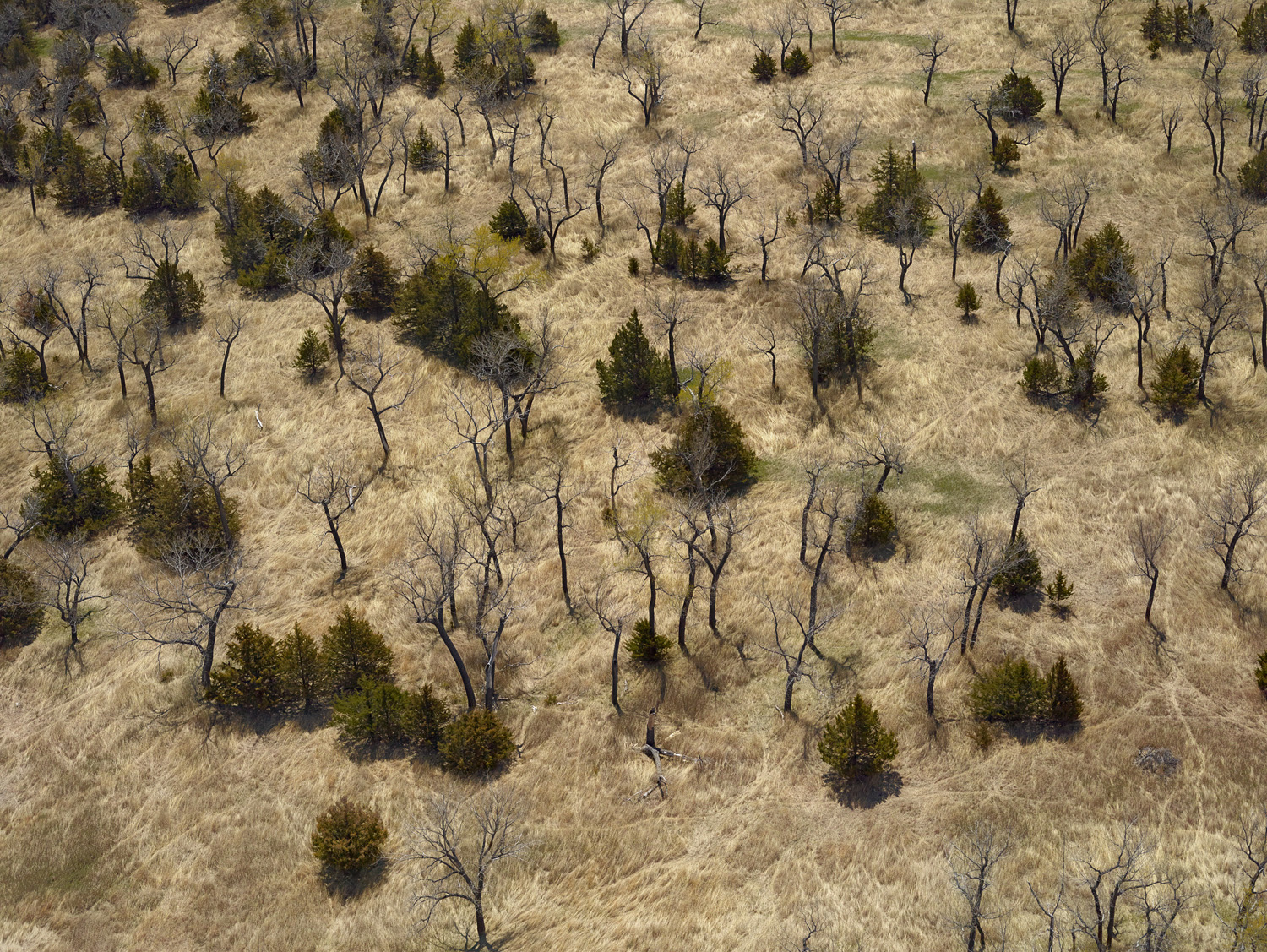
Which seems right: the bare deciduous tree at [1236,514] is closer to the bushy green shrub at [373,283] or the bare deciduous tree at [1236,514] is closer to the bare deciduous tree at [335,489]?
the bare deciduous tree at [335,489]

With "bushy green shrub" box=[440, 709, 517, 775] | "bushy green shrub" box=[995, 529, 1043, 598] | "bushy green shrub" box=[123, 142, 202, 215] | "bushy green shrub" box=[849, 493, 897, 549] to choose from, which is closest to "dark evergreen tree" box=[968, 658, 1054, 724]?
"bushy green shrub" box=[995, 529, 1043, 598]

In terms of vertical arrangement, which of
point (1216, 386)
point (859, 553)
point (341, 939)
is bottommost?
point (341, 939)

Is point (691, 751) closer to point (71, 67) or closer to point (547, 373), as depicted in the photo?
point (547, 373)

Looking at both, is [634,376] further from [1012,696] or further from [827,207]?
[1012,696]

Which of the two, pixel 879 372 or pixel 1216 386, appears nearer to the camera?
pixel 1216 386

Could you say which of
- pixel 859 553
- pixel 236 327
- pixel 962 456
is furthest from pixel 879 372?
pixel 236 327

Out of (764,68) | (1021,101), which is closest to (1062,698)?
(1021,101)

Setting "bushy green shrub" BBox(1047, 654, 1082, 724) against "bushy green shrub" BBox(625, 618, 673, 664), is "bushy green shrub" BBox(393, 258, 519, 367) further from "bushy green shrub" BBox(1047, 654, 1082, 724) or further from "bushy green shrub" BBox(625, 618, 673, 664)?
"bushy green shrub" BBox(1047, 654, 1082, 724)

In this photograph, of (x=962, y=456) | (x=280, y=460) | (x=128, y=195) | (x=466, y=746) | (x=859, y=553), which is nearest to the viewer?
(x=466, y=746)
